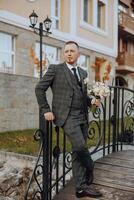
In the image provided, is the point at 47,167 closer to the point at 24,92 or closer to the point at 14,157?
the point at 14,157

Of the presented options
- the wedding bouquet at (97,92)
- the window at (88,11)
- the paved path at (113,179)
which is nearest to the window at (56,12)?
the window at (88,11)

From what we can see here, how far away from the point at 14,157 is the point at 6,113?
132 inches

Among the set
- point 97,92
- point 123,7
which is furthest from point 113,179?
point 123,7

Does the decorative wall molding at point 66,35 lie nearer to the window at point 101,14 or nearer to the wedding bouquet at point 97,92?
the window at point 101,14

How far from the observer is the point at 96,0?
18.7 metres

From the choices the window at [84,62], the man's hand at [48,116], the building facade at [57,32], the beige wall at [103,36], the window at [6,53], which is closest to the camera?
the man's hand at [48,116]

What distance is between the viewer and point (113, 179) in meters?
4.85

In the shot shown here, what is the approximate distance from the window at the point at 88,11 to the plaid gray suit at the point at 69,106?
46.4ft

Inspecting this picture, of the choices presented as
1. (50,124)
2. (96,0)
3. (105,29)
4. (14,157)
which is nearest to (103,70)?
(105,29)

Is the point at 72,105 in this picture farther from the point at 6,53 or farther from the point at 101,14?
the point at 101,14

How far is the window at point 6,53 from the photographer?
13359 millimetres

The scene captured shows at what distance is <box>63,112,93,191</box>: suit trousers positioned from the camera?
420cm

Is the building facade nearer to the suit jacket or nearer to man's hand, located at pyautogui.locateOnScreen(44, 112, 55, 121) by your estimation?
the suit jacket

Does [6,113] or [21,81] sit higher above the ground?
[21,81]
